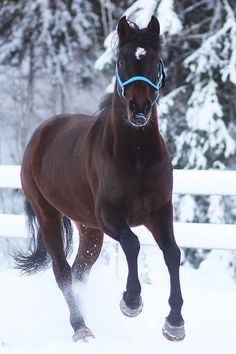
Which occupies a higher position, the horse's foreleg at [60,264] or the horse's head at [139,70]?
the horse's head at [139,70]

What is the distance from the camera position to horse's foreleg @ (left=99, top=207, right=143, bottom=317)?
3.96 meters

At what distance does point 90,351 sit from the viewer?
4141 millimetres

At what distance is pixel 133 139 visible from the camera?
4.12 metres

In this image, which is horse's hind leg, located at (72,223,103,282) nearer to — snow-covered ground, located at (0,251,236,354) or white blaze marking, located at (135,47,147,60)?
snow-covered ground, located at (0,251,236,354)

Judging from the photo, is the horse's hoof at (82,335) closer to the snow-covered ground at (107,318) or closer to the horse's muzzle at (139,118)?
the snow-covered ground at (107,318)

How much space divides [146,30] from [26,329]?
8.36 ft

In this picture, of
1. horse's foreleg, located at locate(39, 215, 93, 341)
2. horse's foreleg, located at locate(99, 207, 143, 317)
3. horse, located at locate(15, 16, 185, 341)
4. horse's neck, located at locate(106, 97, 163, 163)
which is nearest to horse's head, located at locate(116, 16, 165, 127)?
horse, located at locate(15, 16, 185, 341)

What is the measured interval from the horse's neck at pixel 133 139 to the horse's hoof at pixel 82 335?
54.7 inches

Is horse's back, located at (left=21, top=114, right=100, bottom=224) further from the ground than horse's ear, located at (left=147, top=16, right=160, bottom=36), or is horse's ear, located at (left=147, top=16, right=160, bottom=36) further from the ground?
horse's ear, located at (left=147, top=16, right=160, bottom=36)

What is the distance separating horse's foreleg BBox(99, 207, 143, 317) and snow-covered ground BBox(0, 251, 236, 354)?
293mm

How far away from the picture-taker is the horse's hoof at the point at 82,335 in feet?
15.5

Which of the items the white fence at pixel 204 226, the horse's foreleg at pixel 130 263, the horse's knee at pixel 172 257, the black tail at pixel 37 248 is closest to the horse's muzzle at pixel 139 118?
the horse's foreleg at pixel 130 263

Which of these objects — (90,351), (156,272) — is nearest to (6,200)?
(156,272)

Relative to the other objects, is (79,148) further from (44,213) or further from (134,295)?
(134,295)
